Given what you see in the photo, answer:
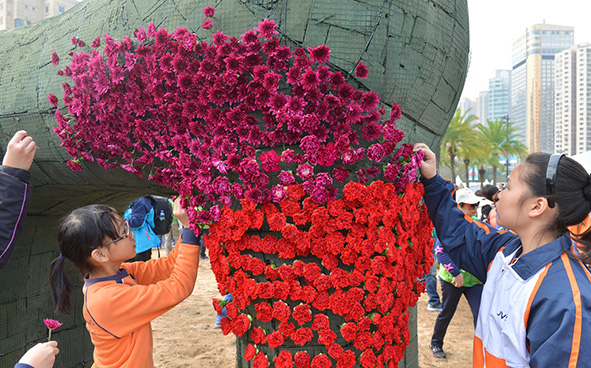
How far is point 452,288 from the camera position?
4.42 metres

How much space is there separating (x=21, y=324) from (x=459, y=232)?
3229mm

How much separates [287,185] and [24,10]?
2067 inches

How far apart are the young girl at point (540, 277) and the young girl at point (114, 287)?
1.35 m

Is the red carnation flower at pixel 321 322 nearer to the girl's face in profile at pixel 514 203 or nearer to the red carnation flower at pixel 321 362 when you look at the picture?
the red carnation flower at pixel 321 362

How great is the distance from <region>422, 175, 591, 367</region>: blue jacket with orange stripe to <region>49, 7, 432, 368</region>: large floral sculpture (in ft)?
0.92

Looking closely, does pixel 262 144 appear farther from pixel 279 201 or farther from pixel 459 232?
pixel 459 232

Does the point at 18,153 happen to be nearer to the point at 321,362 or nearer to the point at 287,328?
the point at 287,328

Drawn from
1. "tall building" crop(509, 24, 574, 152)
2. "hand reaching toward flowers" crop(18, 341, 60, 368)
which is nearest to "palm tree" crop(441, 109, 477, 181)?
"tall building" crop(509, 24, 574, 152)

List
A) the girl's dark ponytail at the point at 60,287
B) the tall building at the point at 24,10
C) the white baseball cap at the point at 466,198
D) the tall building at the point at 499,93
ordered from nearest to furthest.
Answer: the girl's dark ponytail at the point at 60,287 → the white baseball cap at the point at 466,198 → the tall building at the point at 24,10 → the tall building at the point at 499,93

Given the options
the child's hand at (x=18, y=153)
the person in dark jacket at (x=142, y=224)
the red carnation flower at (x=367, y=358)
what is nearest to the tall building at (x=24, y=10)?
the person in dark jacket at (x=142, y=224)

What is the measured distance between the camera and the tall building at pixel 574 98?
46000 mm

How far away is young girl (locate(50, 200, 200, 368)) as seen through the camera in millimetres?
1909

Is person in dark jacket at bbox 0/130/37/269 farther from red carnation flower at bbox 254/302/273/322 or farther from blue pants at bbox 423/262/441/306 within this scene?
blue pants at bbox 423/262/441/306

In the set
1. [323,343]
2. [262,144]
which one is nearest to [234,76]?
[262,144]
